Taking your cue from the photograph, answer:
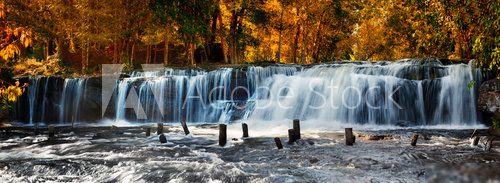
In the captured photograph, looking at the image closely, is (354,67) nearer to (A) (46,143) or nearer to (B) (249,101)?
(B) (249,101)

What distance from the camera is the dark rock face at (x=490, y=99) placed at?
639 inches

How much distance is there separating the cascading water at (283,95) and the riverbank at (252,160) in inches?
140

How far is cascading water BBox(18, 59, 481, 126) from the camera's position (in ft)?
62.3

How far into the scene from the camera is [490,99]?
1642 cm

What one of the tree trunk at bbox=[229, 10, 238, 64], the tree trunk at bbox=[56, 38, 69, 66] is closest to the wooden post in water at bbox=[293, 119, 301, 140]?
the tree trunk at bbox=[229, 10, 238, 64]

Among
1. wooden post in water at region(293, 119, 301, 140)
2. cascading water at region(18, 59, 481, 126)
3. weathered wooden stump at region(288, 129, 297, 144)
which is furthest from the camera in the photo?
cascading water at region(18, 59, 481, 126)

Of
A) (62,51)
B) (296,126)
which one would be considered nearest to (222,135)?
(296,126)

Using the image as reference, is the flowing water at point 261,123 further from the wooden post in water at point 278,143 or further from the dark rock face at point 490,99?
the dark rock face at point 490,99

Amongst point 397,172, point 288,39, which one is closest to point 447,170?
point 397,172

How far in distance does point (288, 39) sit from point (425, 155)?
31608 mm

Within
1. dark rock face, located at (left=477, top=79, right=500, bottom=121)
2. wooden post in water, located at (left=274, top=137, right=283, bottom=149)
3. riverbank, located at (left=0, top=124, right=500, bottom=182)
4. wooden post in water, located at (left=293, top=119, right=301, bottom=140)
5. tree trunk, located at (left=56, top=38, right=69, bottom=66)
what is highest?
tree trunk, located at (left=56, top=38, right=69, bottom=66)

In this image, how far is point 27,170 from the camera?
1044 cm

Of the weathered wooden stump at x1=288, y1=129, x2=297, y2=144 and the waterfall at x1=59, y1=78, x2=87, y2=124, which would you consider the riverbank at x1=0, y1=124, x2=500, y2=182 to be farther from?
the waterfall at x1=59, y1=78, x2=87, y2=124

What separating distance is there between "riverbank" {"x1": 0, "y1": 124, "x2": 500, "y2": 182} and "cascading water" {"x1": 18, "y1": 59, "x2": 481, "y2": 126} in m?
3.56
